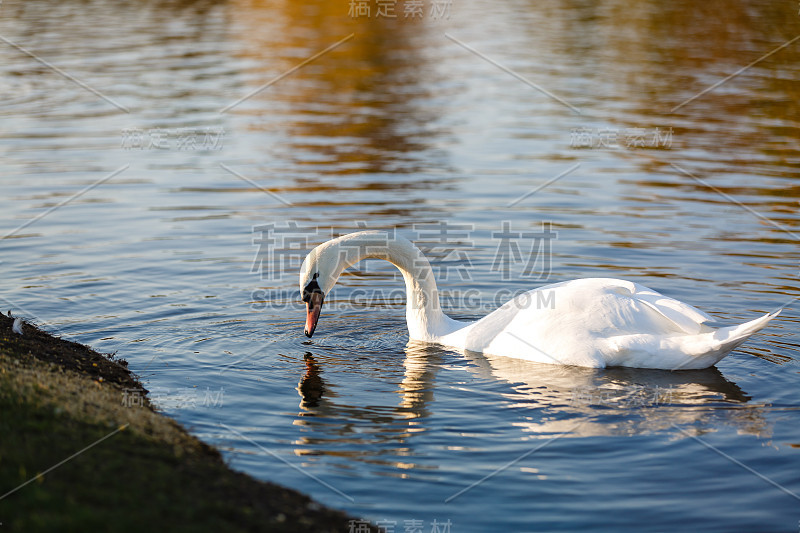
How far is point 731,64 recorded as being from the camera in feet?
91.8

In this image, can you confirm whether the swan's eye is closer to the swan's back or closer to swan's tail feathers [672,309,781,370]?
the swan's back

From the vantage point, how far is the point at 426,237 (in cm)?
1401

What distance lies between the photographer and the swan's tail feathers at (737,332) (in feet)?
26.0

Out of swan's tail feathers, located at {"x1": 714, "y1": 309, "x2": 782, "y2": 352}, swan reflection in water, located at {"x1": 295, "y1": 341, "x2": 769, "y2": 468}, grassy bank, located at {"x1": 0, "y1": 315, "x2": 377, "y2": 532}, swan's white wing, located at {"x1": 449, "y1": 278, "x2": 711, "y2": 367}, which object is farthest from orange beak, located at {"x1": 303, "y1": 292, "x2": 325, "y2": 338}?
swan's tail feathers, located at {"x1": 714, "y1": 309, "x2": 782, "y2": 352}

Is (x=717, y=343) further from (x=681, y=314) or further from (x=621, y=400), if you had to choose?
(x=621, y=400)

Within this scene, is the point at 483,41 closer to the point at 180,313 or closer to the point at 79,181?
the point at 79,181

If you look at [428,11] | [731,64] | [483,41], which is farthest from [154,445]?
[428,11]

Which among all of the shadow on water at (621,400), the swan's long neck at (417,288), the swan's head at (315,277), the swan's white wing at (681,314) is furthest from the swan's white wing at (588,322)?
the swan's head at (315,277)

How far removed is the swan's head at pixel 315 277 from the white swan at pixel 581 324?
0.01 meters

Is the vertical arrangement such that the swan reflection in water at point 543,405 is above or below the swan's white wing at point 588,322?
below

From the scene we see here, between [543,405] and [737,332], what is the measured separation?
1893 mm

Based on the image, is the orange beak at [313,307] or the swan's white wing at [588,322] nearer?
the swan's white wing at [588,322]

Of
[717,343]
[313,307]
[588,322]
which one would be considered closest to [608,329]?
[588,322]

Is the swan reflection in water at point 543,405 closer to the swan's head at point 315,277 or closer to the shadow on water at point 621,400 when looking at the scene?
the shadow on water at point 621,400
